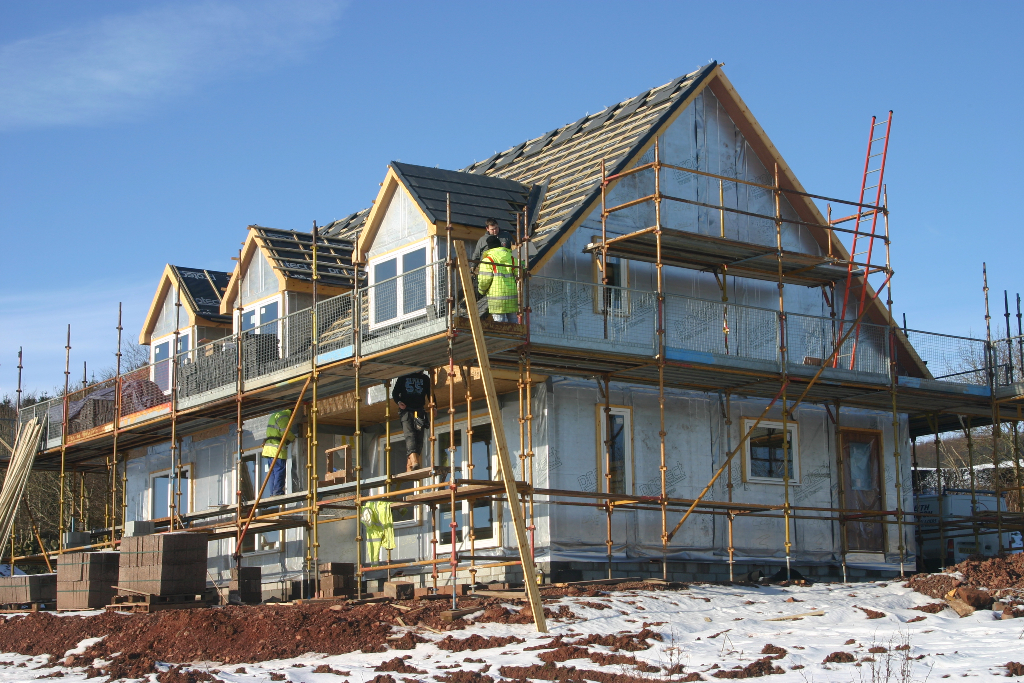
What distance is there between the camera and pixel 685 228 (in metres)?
24.8

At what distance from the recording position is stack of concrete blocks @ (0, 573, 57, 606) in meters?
23.3

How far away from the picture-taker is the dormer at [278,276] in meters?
26.0

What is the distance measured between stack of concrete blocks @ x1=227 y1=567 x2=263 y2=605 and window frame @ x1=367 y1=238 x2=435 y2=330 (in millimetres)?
4670

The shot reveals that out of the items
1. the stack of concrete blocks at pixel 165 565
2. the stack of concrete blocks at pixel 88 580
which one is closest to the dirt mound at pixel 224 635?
the stack of concrete blocks at pixel 165 565

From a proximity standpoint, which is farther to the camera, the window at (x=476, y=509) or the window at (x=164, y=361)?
the window at (x=164, y=361)

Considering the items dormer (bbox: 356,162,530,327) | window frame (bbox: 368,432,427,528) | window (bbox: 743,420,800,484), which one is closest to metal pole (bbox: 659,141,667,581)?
window (bbox: 743,420,800,484)

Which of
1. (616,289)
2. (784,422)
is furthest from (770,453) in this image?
(616,289)

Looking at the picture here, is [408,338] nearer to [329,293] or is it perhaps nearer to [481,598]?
[481,598]

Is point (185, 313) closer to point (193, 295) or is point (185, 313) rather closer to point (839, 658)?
point (193, 295)

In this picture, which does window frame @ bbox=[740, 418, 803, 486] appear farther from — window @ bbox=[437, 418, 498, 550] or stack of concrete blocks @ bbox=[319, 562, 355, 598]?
stack of concrete blocks @ bbox=[319, 562, 355, 598]

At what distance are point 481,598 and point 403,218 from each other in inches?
311

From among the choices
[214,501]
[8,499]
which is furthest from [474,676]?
[8,499]

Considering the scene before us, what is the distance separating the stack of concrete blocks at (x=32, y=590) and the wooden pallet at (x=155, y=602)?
3.79 m

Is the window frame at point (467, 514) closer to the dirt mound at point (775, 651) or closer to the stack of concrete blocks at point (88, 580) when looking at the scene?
the stack of concrete blocks at point (88, 580)
